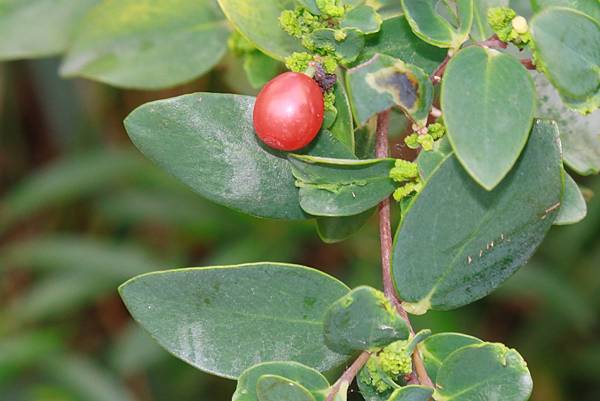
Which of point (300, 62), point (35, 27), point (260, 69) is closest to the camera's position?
point (300, 62)

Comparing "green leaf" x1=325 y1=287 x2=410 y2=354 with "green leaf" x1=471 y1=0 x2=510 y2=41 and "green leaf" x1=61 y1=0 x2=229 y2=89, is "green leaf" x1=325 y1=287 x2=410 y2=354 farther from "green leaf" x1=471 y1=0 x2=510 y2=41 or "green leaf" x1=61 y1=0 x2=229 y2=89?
"green leaf" x1=61 y1=0 x2=229 y2=89

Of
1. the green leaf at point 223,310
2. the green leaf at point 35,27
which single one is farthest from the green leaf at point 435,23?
the green leaf at point 35,27

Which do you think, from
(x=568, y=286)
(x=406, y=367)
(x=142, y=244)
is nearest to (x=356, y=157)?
(x=406, y=367)

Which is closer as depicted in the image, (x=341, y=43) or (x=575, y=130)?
(x=341, y=43)

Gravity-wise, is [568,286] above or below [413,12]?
below

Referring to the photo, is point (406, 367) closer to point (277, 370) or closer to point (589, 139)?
point (277, 370)

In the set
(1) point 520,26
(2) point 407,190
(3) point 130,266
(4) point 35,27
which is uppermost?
(1) point 520,26

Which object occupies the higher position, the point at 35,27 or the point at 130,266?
the point at 35,27

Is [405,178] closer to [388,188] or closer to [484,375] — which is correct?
[388,188]

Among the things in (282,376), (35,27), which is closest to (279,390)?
(282,376)
